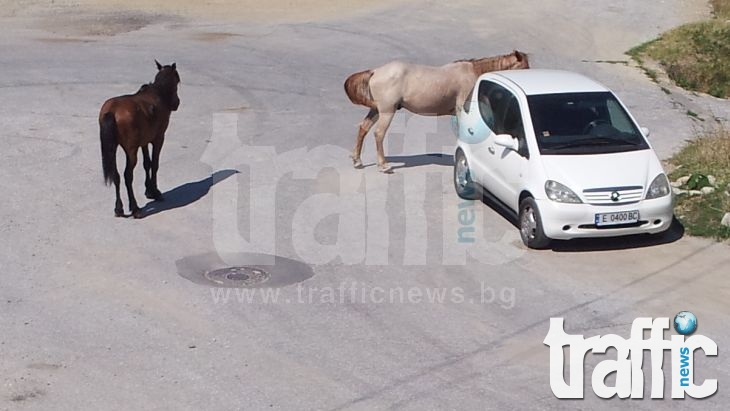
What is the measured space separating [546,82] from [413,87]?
6.62ft

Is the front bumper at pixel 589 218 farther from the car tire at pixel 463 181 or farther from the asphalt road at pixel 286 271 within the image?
the car tire at pixel 463 181

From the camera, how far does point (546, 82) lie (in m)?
15.1

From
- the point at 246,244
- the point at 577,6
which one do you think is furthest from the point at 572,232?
the point at 577,6

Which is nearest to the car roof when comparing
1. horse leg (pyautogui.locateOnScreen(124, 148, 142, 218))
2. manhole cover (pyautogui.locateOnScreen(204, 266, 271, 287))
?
manhole cover (pyautogui.locateOnScreen(204, 266, 271, 287))

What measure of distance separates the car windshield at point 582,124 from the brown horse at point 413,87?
1990mm

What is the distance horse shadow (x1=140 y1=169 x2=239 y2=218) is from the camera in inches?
588

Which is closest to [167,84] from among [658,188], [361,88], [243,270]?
[361,88]

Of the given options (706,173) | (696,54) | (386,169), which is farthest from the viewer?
(696,54)

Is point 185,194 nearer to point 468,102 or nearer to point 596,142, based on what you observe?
point 468,102

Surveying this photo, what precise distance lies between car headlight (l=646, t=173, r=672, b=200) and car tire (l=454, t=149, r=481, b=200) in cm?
265

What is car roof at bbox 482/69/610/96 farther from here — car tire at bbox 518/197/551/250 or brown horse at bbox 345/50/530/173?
car tire at bbox 518/197/551/250

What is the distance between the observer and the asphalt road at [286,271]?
9961mm

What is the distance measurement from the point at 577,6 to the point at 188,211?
21.8m

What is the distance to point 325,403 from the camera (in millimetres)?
9516
